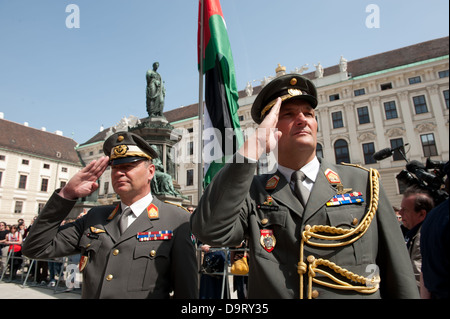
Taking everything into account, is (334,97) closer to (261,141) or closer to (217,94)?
(217,94)

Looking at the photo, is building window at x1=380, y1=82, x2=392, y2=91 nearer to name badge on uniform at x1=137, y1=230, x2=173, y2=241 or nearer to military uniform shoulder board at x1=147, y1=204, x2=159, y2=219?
military uniform shoulder board at x1=147, y1=204, x2=159, y2=219

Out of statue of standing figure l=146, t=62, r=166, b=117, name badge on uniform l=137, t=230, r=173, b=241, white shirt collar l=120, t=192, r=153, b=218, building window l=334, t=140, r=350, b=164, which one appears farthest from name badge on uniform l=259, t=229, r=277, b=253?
building window l=334, t=140, r=350, b=164

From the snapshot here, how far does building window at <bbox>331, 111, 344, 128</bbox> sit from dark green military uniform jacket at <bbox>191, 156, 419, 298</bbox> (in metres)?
33.1

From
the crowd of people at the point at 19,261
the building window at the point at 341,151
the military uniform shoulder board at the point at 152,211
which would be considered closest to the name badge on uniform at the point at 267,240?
the military uniform shoulder board at the point at 152,211

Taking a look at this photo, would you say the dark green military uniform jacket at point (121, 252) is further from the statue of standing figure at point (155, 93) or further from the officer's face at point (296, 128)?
the statue of standing figure at point (155, 93)

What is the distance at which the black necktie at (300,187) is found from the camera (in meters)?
1.52

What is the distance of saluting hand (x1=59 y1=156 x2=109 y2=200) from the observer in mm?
1972

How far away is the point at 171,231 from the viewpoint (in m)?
2.17

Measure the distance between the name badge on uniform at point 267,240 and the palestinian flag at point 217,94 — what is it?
335 centimetres

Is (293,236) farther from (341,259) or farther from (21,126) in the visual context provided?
(21,126)

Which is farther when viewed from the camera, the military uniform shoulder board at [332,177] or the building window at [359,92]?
the building window at [359,92]

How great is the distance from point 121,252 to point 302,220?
4.44 feet

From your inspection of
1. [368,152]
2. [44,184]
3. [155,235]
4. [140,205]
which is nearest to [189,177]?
[368,152]

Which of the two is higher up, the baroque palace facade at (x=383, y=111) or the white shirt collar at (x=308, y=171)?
the baroque palace facade at (x=383, y=111)
